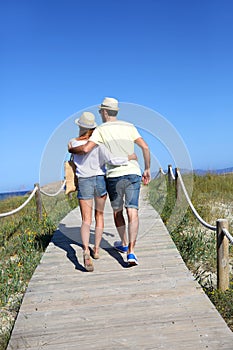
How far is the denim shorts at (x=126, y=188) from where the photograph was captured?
4.56 meters

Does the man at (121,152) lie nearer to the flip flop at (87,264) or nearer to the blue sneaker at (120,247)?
the flip flop at (87,264)

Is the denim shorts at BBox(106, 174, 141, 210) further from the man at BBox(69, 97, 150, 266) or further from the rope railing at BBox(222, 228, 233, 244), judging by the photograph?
the rope railing at BBox(222, 228, 233, 244)

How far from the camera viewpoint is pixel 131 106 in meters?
5.63

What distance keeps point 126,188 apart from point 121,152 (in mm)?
460

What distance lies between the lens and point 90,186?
4668mm

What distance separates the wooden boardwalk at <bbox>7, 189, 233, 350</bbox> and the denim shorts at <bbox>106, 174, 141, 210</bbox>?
0.89 meters

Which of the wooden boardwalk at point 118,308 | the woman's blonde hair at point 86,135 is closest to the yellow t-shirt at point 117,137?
the woman's blonde hair at point 86,135

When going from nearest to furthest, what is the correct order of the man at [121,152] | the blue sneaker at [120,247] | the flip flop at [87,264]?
1. the man at [121,152]
2. the flip flop at [87,264]
3. the blue sneaker at [120,247]

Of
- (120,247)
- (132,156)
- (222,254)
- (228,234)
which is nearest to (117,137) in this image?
(132,156)

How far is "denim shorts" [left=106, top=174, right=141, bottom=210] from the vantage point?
4.56 metres

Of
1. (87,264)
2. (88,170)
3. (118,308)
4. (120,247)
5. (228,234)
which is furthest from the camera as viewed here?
(120,247)

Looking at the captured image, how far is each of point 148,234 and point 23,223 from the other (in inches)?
143

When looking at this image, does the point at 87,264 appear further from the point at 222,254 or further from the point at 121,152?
the point at 222,254

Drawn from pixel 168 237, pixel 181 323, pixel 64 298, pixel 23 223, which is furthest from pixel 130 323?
pixel 23 223
